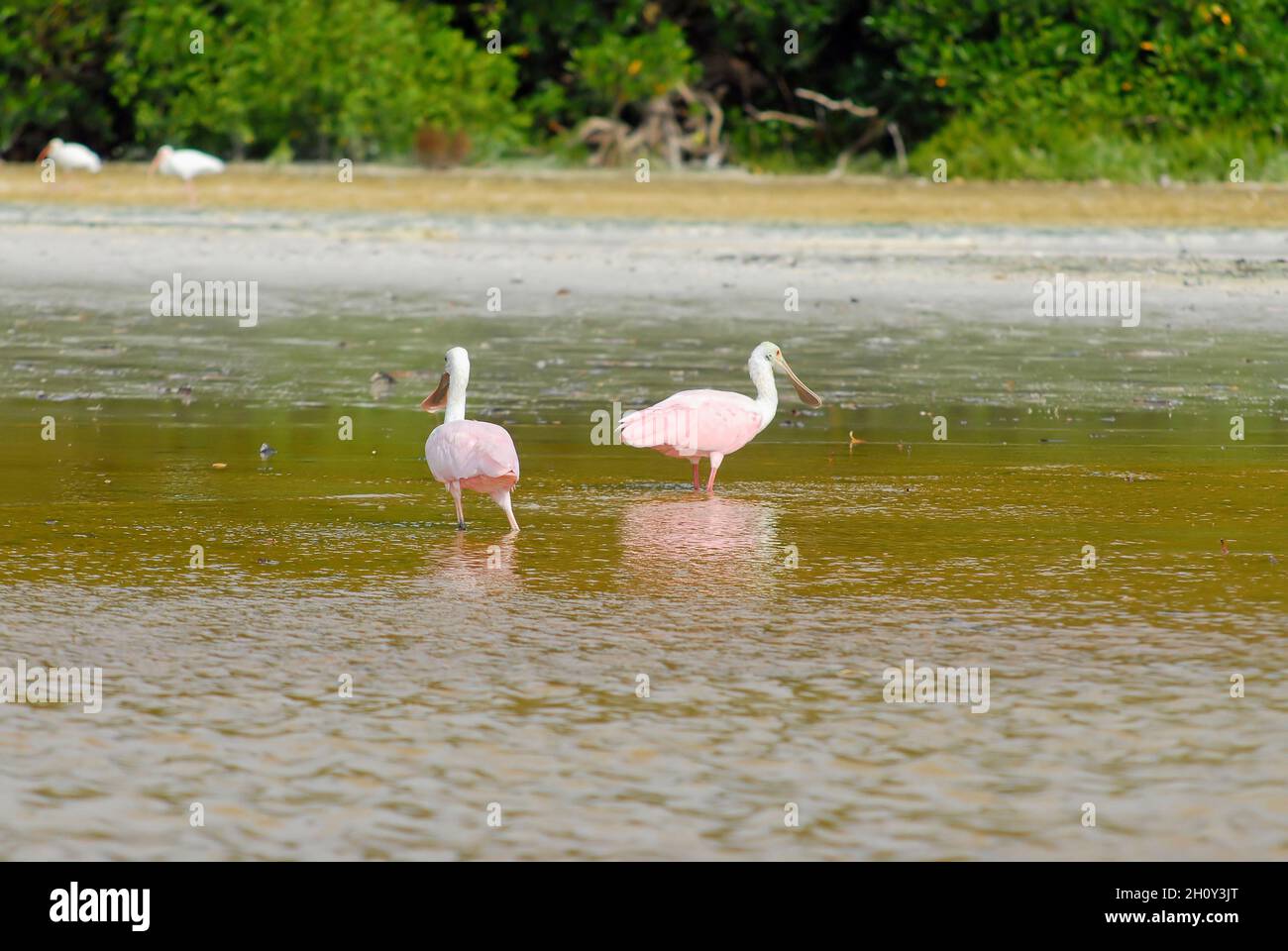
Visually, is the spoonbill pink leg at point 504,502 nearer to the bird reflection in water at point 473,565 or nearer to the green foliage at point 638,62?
the bird reflection in water at point 473,565

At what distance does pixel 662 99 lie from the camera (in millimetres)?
32531

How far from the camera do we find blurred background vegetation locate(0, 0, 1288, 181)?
2845cm

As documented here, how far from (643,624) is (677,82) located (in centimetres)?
2531

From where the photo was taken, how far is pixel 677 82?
31.8 m

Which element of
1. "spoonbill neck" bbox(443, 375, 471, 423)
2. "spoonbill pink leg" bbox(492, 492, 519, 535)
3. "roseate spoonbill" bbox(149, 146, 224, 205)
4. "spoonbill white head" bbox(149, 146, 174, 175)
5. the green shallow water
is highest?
"spoonbill white head" bbox(149, 146, 174, 175)

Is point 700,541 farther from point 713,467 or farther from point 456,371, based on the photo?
→ point 456,371

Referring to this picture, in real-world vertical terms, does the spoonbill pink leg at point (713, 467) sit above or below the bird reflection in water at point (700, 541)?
above

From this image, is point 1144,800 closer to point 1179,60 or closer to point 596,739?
point 596,739

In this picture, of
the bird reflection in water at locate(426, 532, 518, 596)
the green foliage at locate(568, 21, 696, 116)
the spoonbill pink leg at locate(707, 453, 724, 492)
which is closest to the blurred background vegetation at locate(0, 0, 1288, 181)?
the green foliage at locate(568, 21, 696, 116)

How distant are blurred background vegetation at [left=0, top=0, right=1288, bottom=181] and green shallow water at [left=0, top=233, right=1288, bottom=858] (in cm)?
1594

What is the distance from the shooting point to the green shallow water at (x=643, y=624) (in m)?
5.25

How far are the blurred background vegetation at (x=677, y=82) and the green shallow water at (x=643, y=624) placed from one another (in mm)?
15944

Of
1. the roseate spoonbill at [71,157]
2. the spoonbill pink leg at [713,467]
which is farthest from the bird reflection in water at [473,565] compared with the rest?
the roseate spoonbill at [71,157]

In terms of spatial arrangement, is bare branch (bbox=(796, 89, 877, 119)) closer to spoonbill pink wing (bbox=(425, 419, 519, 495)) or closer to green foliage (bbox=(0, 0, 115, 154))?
green foliage (bbox=(0, 0, 115, 154))
